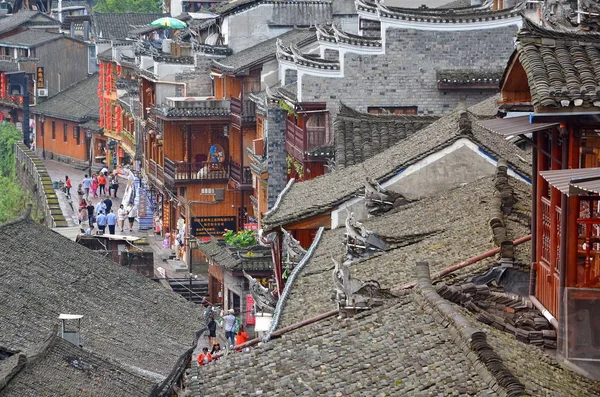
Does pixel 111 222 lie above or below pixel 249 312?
below

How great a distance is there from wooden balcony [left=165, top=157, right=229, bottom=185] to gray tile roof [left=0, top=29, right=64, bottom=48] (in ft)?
134

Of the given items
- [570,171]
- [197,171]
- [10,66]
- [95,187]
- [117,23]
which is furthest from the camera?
[10,66]

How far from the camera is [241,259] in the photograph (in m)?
48.4

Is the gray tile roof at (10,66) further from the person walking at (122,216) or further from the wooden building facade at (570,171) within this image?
the wooden building facade at (570,171)

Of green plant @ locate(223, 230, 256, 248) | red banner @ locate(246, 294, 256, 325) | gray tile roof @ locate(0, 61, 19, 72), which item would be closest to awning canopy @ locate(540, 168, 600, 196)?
red banner @ locate(246, 294, 256, 325)

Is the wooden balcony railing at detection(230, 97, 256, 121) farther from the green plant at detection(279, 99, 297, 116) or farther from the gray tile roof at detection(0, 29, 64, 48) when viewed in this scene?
the gray tile roof at detection(0, 29, 64, 48)

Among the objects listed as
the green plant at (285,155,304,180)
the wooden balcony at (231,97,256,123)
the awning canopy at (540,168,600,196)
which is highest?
the awning canopy at (540,168,600,196)

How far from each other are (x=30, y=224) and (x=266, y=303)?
7738 mm

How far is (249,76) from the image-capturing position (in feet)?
214

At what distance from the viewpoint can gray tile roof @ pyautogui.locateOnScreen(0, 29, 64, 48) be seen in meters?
109

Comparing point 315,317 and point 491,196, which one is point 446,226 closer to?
point 491,196

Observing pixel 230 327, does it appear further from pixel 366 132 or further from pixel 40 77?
pixel 40 77

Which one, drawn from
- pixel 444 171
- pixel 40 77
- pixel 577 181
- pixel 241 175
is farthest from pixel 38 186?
pixel 577 181

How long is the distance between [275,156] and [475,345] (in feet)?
121
